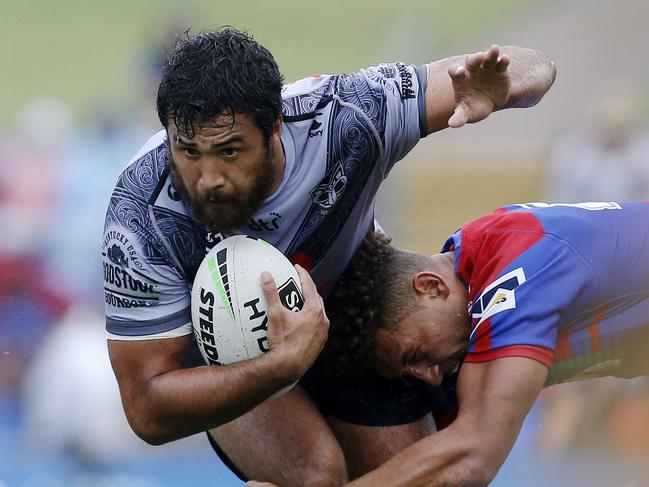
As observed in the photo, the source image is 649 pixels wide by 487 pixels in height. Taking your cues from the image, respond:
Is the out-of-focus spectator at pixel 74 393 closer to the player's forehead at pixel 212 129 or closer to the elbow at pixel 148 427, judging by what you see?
the elbow at pixel 148 427

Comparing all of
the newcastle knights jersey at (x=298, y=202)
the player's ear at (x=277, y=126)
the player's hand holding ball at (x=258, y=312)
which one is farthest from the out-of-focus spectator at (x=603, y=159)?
the player's hand holding ball at (x=258, y=312)

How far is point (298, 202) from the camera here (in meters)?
3.34

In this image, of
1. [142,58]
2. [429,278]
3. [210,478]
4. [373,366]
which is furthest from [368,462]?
[142,58]

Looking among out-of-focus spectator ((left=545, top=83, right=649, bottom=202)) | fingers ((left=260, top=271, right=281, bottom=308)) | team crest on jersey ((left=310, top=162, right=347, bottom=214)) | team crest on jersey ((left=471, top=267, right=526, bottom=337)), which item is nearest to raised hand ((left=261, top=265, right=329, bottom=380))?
fingers ((left=260, top=271, right=281, bottom=308))

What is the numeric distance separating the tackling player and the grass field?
430cm

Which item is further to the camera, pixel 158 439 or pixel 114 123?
pixel 114 123

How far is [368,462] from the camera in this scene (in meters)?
3.75

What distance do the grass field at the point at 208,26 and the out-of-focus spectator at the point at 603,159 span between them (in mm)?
1151

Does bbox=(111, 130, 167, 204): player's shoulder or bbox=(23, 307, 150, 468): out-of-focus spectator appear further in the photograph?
bbox=(23, 307, 150, 468): out-of-focus spectator

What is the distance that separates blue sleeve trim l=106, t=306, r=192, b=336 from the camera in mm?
3191

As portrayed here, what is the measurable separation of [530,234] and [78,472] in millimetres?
3374

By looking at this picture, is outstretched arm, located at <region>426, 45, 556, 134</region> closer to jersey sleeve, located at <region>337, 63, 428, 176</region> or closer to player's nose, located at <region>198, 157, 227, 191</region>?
jersey sleeve, located at <region>337, 63, 428, 176</region>

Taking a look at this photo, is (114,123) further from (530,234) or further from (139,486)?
(530,234)

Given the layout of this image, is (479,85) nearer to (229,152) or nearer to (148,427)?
(229,152)
